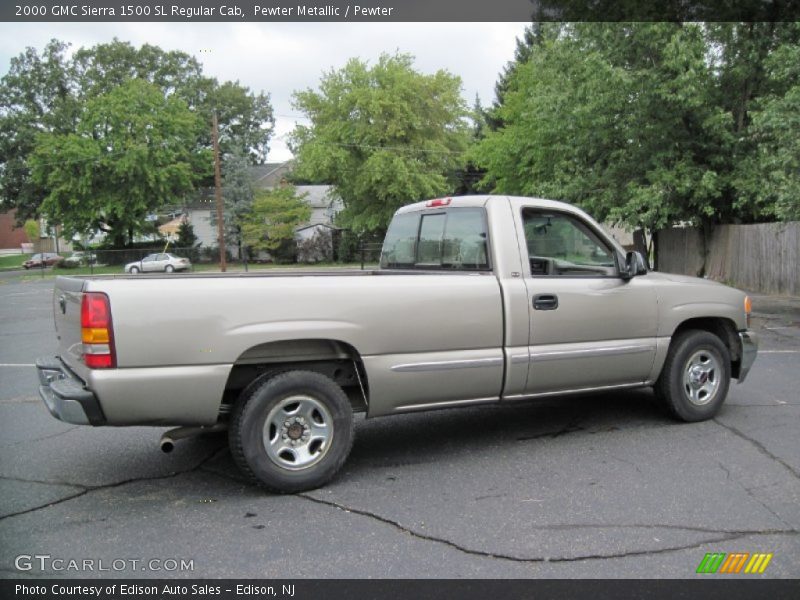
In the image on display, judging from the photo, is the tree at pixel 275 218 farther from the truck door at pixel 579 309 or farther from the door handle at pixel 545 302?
the door handle at pixel 545 302

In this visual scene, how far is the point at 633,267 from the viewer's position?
5539 millimetres

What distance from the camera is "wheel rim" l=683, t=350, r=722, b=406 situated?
5910 mm

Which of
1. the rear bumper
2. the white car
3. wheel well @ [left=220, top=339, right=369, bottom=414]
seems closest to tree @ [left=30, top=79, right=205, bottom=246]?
the white car

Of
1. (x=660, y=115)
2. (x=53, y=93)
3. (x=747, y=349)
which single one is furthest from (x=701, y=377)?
(x=53, y=93)

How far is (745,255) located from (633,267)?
1747cm

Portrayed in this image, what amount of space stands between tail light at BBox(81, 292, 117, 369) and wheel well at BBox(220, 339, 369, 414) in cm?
74

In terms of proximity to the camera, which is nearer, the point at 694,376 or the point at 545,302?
the point at 545,302

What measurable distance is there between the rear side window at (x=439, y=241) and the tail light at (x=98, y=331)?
264 cm

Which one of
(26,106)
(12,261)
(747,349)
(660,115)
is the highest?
(26,106)

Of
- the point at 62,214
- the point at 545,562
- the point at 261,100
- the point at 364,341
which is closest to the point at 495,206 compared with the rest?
the point at 364,341

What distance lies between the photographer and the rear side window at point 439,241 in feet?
17.5
